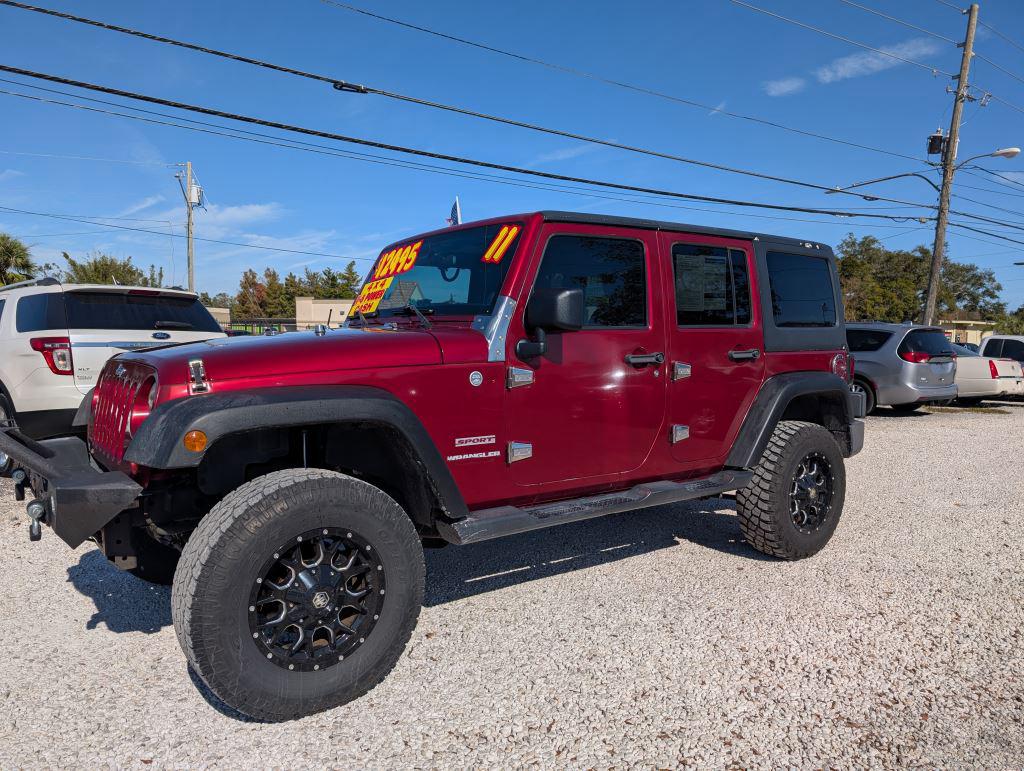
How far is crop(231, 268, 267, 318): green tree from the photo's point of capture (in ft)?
222

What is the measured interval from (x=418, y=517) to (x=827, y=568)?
9.05 ft

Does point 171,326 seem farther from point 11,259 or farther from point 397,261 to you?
point 11,259

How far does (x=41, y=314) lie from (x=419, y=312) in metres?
4.39

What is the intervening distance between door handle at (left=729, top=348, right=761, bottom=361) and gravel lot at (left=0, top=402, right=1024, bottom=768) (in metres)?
1.33

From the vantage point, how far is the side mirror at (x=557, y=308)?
9.55 ft

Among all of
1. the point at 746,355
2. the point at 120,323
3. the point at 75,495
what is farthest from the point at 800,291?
the point at 120,323

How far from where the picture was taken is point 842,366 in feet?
15.3

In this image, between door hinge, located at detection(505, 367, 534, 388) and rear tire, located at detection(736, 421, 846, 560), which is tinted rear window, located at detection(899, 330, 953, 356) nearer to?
rear tire, located at detection(736, 421, 846, 560)

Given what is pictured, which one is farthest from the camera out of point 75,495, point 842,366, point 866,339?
point 866,339

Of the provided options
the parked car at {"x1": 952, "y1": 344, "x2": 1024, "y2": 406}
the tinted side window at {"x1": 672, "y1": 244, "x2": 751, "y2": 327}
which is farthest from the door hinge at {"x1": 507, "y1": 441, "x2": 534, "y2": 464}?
the parked car at {"x1": 952, "y1": 344, "x2": 1024, "y2": 406}

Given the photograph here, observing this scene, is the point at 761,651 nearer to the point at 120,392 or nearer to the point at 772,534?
the point at 772,534

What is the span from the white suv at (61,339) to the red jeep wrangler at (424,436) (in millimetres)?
2835

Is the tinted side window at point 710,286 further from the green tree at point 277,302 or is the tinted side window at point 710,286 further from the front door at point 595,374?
the green tree at point 277,302

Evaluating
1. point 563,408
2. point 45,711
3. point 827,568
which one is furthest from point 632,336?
point 45,711
